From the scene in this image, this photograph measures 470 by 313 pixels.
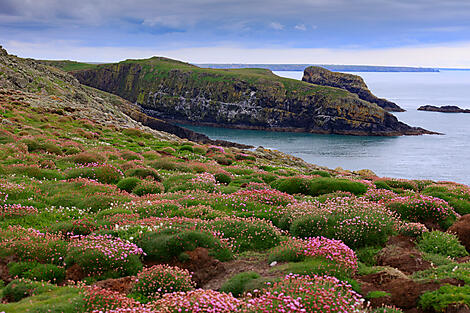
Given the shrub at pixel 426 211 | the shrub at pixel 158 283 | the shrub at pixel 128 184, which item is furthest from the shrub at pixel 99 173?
the shrub at pixel 426 211

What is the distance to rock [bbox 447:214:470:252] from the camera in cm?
1372

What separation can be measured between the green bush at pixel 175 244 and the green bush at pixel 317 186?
36.8 ft

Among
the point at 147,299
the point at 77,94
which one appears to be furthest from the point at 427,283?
the point at 77,94

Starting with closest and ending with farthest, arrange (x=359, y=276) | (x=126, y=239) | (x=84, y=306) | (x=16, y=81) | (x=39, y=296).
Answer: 1. (x=84, y=306)
2. (x=39, y=296)
3. (x=359, y=276)
4. (x=126, y=239)
5. (x=16, y=81)

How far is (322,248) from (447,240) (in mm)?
5221

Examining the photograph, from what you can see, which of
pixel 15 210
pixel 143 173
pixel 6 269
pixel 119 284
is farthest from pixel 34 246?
pixel 143 173

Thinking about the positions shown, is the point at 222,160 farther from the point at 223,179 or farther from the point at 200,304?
the point at 200,304

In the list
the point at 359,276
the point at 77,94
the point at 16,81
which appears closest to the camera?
the point at 359,276

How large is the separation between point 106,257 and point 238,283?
13.4ft

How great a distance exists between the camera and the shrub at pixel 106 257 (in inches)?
440

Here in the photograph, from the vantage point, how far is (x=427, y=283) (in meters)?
9.59

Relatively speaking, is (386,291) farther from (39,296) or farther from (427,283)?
(39,296)

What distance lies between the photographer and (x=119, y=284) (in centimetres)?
1025

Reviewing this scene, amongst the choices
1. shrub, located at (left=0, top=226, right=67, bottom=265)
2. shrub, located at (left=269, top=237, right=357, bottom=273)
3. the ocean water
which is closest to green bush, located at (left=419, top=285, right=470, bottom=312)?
shrub, located at (left=269, top=237, right=357, bottom=273)
